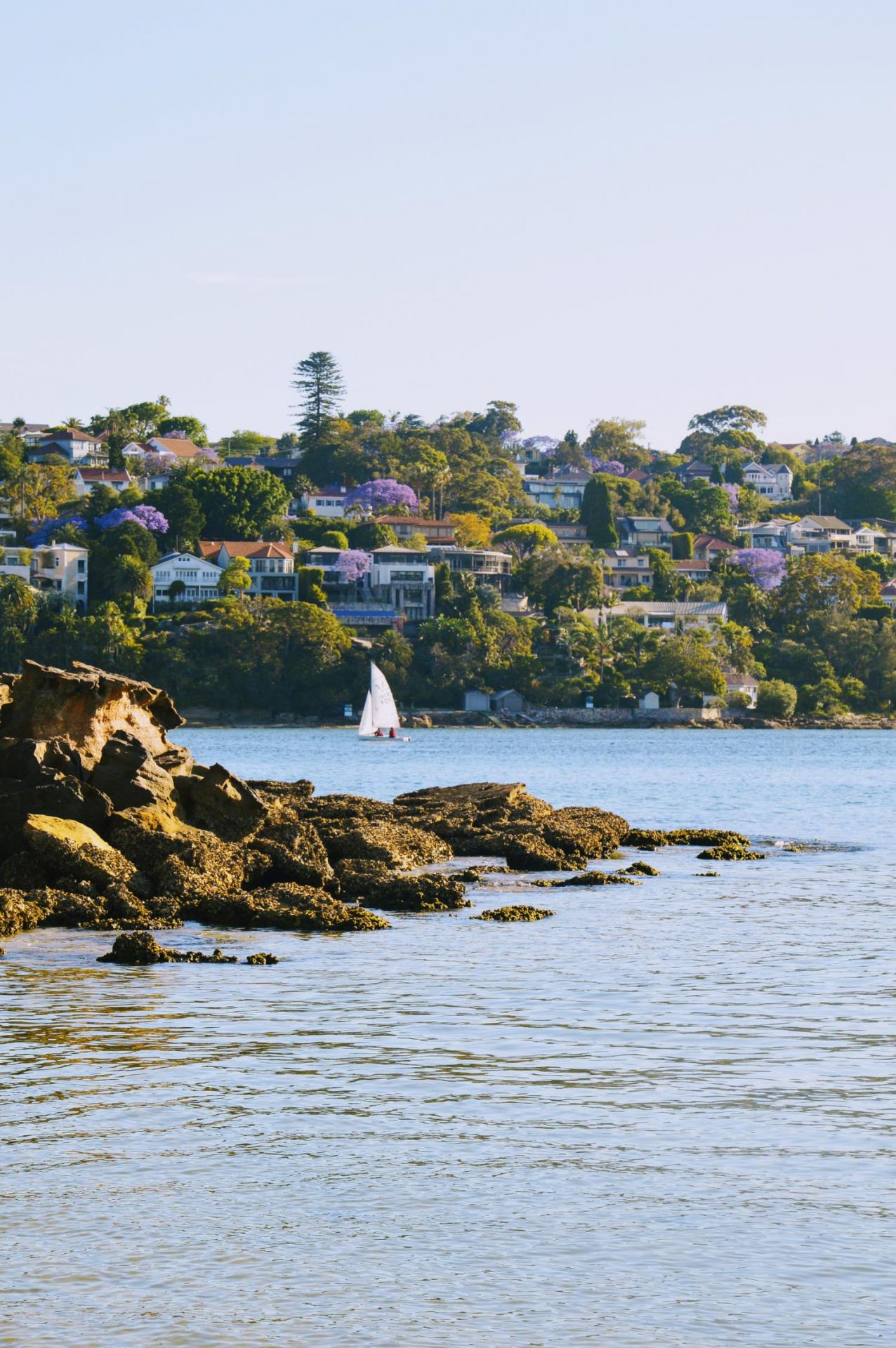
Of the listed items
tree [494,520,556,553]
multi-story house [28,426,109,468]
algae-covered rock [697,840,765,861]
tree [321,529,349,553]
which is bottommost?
algae-covered rock [697,840,765,861]

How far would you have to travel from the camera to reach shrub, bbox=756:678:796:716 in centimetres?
14412

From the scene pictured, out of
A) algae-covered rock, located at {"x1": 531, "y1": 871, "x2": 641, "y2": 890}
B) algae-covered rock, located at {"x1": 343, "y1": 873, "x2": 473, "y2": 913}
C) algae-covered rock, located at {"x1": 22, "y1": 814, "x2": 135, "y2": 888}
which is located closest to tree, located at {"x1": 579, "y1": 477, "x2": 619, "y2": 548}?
algae-covered rock, located at {"x1": 531, "y1": 871, "x2": 641, "y2": 890}

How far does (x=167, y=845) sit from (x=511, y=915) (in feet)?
16.5

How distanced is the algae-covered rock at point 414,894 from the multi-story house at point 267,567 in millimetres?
128903

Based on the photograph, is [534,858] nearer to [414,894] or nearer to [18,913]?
[414,894]

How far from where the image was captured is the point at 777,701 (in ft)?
473

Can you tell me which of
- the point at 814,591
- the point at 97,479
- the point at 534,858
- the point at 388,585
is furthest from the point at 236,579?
the point at 534,858

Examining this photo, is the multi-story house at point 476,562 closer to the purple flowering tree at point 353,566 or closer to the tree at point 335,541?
the purple flowering tree at point 353,566

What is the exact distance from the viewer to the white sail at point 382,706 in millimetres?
103562

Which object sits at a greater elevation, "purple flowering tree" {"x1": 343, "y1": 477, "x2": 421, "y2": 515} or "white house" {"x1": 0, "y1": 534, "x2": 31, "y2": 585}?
"purple flowering tree" {"x1": 343, "y1": 477, "x2": 421, "y2": 515}

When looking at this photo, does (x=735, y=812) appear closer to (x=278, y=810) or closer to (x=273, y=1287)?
Answer: (x=278, y=810)

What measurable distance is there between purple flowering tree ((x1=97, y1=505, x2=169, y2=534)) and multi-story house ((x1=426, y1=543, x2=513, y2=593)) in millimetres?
24911

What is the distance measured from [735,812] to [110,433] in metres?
156

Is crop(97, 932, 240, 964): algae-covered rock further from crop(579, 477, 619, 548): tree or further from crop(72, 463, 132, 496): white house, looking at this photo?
crop(579, 477, 619, 548): tree
